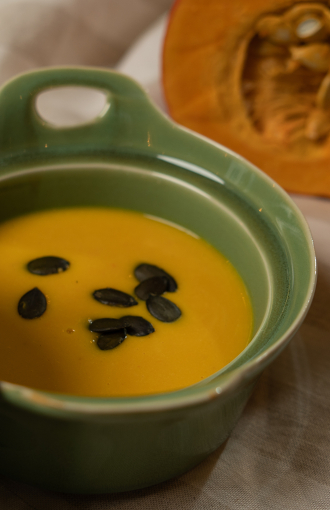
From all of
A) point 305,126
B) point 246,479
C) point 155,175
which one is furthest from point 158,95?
point 246,479

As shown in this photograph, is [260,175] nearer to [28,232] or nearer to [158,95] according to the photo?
[28,232]

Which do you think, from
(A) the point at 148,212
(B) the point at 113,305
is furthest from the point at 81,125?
(B) the point at 113,305

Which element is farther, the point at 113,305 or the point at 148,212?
the point at 148,212

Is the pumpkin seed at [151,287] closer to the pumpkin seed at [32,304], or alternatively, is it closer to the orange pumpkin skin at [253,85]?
the pumpkin seed at [32,304]

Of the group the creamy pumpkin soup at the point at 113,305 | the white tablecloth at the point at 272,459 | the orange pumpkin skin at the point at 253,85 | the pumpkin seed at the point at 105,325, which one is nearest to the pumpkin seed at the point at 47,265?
the creamy pumpkin soup at the point at 113,305

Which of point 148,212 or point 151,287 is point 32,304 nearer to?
point 151,287
